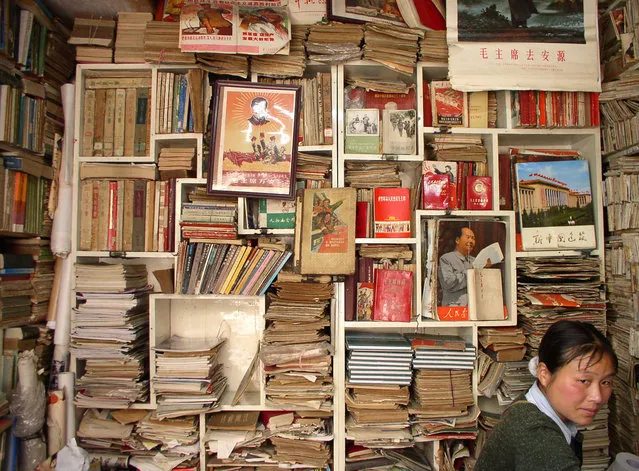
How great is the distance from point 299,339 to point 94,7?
7.80 ft

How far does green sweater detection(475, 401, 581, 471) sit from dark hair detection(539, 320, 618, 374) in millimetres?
191

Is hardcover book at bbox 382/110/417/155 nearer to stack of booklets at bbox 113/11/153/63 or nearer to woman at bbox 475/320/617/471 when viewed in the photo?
woman at bbox 475/320/617/471

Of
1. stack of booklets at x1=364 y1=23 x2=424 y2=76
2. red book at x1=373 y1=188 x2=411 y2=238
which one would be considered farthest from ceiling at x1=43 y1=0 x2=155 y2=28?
red book at x1=373 y1=188 x2=411 y2=238

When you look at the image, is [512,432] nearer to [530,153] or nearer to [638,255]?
[638,255]

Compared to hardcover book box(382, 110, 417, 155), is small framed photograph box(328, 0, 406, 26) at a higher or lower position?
higher

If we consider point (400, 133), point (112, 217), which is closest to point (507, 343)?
point (400, 133)

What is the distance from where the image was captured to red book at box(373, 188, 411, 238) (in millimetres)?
2441

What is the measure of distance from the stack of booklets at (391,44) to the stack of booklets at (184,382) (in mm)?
1959

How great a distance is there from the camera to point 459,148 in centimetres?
250

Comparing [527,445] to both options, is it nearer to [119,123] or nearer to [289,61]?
[289,61]

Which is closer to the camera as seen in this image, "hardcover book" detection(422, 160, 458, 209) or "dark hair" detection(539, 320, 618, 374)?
"dark hair" detection(539, 320, 618, 374)

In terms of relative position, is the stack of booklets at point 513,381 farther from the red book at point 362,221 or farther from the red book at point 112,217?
the red book at point 112,217

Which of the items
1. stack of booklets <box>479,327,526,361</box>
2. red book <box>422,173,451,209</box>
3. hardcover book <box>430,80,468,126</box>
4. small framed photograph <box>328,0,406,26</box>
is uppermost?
small framed photograph <box>328,0,406,26</box>

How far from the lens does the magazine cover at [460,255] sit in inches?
93.6
